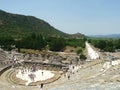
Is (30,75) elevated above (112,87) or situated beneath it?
situated beneath

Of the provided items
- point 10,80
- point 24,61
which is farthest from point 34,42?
point 10,80

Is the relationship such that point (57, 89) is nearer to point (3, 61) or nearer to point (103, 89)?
point (103, 89)

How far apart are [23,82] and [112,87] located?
28.6m

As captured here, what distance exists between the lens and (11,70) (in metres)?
48.8

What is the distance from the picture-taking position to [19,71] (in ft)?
158

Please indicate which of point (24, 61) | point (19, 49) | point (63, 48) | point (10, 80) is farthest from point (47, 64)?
point (63, 48)

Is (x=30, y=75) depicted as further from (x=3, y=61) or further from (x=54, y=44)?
(x=54, y=44)

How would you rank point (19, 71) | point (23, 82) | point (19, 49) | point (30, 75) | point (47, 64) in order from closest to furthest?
point (23, 82)
point (30, 75)
point (19, 71)
point (47, 64)
point (19, 49)

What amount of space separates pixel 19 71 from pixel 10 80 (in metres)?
7.68

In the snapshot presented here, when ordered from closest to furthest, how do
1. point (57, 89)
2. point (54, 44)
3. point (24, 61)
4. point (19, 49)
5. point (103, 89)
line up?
1. point (103, 89)
2. point (57, 89)
3. point (24, 61)
4. point (19, 49)
5. point (54, 44)

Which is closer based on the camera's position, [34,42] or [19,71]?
[19,71]

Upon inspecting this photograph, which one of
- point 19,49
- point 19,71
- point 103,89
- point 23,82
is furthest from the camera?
point 19,49

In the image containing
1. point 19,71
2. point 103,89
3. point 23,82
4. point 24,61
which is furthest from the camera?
point 24,61

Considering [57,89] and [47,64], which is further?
[47,64]
